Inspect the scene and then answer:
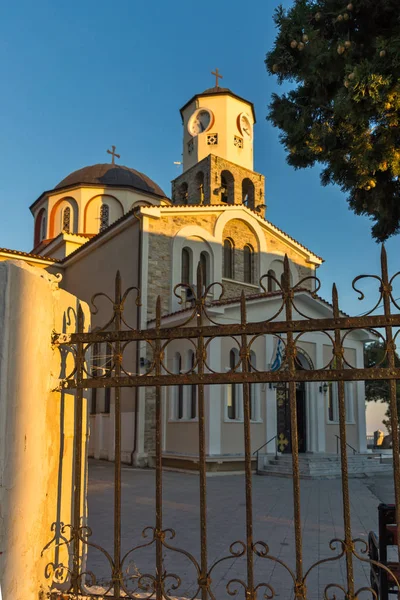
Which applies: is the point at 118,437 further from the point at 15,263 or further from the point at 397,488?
the point at 397,488

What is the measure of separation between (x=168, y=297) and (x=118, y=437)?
14.9 metres

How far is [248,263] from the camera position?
2108cm


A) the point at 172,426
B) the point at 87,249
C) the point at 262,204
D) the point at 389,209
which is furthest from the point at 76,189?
the point at 389,209

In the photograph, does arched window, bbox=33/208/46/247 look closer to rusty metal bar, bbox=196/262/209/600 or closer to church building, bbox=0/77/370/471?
church building, bbox=0/77/370/471

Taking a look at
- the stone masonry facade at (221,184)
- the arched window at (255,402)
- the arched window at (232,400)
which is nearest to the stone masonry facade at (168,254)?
the arched window at (232,400)

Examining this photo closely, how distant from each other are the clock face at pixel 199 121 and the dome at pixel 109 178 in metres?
3.93

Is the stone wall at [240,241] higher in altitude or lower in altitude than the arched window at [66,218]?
lower

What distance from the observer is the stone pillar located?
328 centimetres

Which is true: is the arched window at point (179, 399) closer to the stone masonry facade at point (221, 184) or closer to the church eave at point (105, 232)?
the church eave at point (105, 232)

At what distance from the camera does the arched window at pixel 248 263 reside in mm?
20953

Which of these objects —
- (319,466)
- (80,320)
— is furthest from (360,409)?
(80,320)

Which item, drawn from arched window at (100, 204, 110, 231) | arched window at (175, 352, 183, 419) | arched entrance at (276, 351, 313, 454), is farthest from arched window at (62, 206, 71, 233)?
arched entrance at (276, 351, 313, 454)

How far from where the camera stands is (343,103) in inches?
235

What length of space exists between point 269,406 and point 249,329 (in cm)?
1414
